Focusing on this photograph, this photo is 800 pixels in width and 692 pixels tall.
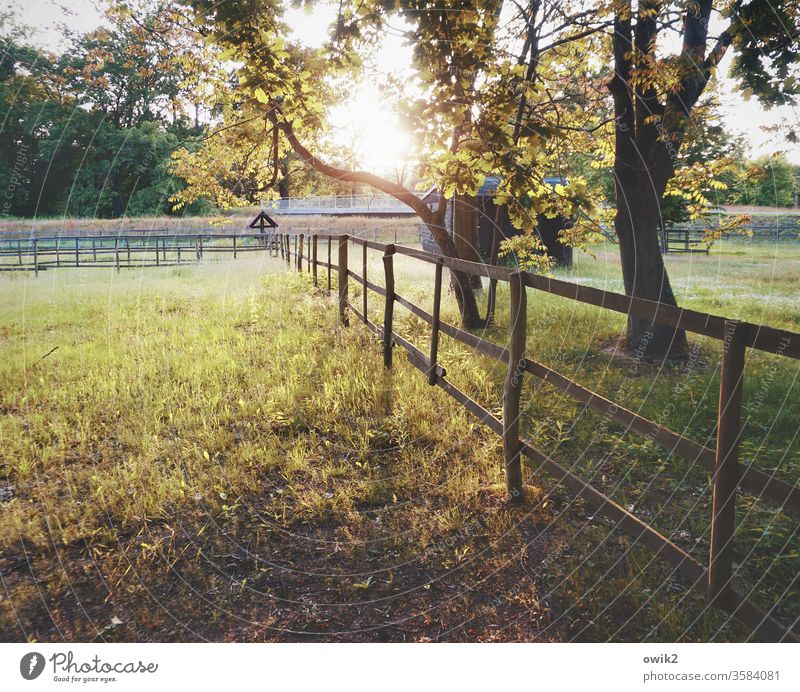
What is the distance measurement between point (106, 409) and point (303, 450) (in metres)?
2.40

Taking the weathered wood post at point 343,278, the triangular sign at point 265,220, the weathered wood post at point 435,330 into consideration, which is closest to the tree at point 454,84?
the weathered wood post at point 435,330

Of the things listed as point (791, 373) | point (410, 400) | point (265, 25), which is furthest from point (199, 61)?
point (791, 373)

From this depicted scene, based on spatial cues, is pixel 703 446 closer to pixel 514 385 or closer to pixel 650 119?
pixel 514 385

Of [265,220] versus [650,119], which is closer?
[650,119]

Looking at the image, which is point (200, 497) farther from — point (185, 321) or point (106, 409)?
point (185, 321)

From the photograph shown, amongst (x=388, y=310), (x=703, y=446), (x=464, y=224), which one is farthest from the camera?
(x=464, y=224)

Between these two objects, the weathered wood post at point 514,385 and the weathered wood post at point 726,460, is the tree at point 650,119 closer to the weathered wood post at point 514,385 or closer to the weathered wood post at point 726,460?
the weathered wood post at point 514,385

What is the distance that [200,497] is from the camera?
4234 mm

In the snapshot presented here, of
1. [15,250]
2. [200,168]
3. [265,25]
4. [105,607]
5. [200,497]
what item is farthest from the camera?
[15,250]

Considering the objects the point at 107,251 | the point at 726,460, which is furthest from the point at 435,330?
the point at 107,251

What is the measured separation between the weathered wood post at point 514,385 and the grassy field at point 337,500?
0.66 feet

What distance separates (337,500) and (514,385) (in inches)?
61.3

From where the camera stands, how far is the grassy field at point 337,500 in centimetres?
305

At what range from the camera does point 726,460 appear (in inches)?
97.2
